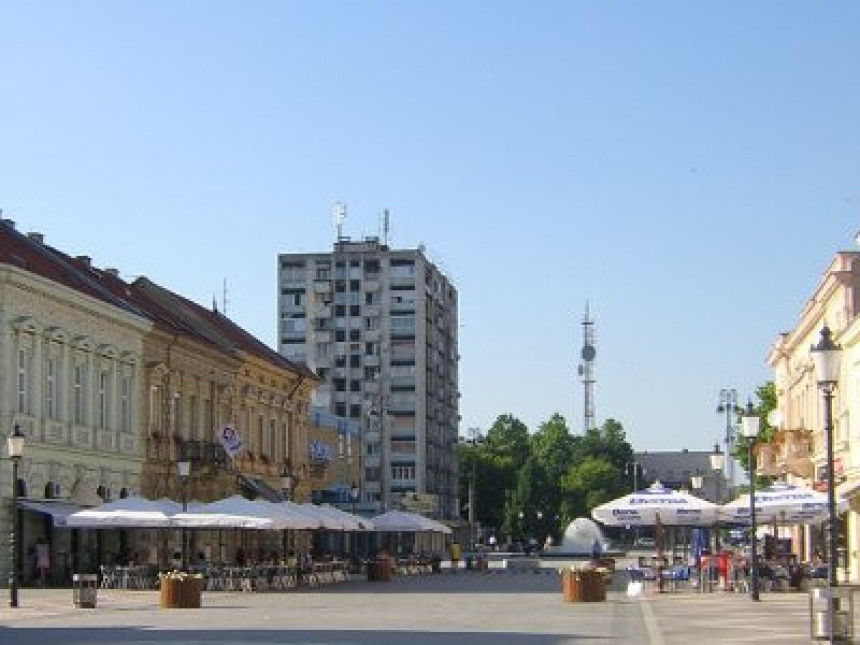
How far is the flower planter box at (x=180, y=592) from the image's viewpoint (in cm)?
3666

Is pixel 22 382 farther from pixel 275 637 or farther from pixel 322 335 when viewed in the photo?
pixel 322 335

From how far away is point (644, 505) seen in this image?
153ft

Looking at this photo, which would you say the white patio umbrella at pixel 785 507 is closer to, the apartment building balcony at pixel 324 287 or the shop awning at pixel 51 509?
the shop awning at pixel 51 509

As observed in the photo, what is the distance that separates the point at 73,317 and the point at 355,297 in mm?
94504

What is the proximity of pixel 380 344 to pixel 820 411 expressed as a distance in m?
88.5

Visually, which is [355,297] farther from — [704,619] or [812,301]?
[704,619]

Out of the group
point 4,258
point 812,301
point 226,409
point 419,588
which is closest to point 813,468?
point 812,301

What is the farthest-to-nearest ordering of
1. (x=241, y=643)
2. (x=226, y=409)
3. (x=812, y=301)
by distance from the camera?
(x=226, y=409) < (x=812, y=301) < (x=241, y=643)

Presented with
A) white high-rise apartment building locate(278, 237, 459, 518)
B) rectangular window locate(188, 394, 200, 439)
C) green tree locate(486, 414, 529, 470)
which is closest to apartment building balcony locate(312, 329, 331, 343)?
white high-rise apartment building locate(278, 237, 459, 518)

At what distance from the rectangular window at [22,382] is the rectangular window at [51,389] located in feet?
4.79

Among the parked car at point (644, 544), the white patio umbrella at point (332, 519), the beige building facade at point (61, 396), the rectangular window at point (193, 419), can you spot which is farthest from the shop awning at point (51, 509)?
the parked car at point (644, 544)

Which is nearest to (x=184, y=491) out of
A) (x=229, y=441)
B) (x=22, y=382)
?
(x=229, y=441)

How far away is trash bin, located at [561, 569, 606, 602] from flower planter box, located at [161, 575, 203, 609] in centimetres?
859

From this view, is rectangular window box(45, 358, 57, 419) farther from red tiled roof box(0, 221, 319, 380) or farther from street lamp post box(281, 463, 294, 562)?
street lamp post box(281, 463, 294, 562)
